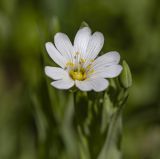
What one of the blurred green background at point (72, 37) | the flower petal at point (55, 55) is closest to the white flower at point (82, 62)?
the flower petal at point (55, 55)

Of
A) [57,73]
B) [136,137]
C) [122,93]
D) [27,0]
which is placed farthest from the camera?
[27,0]

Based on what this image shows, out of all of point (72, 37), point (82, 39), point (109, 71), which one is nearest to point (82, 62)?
point (82, 39)

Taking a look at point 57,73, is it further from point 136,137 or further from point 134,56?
point 134,56

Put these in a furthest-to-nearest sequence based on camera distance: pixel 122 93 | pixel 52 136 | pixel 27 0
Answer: pixel 27 0, pixel 52 136, pixel 122 93

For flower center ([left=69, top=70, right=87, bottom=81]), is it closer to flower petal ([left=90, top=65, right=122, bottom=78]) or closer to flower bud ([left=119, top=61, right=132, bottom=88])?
flower petal ([left=90, top=65, right=122, bottom=78])

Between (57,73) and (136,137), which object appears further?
(136,137)

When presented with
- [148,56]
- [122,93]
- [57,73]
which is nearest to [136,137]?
[148,56]

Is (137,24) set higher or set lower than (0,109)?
higher
